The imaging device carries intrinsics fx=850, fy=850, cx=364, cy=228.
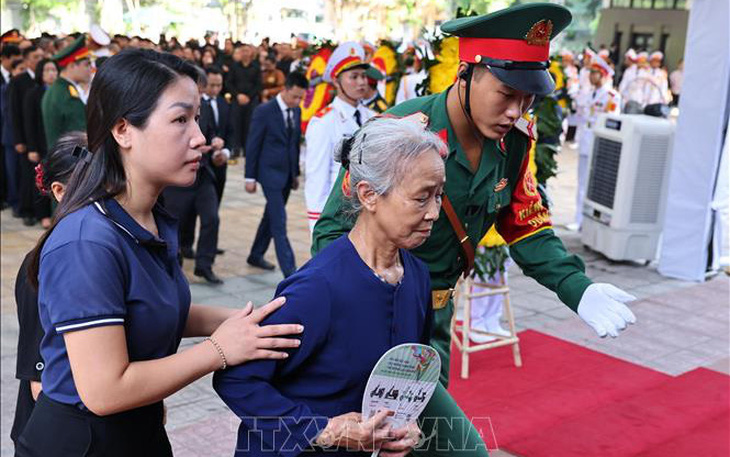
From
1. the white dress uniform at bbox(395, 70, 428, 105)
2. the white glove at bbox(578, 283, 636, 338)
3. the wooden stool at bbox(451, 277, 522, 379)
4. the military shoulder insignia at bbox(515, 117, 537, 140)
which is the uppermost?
the military shoulder insignia at bbox(515, 117, 537, 140)

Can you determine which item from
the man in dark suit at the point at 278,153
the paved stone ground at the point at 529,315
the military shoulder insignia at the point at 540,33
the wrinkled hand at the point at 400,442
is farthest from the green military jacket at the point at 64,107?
the wrinkled hand at the point at 400,442

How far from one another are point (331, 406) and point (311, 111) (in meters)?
6.57

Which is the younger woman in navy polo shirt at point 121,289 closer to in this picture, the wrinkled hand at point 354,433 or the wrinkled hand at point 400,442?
the wrinkled hand at point 354,433

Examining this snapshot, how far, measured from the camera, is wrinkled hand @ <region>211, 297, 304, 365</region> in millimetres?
1851

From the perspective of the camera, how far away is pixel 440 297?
2.80 m

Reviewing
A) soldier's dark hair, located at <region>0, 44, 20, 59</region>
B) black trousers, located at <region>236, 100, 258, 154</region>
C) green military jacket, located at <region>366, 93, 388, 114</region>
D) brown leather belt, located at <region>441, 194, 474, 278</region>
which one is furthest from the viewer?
black trousers, located at <region>236, 100, 258, 154</region>

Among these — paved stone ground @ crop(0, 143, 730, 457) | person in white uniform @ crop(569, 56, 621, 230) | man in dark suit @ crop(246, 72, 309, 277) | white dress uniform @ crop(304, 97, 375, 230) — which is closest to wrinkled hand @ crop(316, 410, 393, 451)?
paved stone ground @ crop(0, 143, 730, 457)

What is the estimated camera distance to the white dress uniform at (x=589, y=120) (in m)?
9.73

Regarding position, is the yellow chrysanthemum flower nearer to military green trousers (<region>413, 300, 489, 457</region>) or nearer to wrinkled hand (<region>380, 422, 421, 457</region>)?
military green trousers (<region>413, 300, 489, 457</region>)

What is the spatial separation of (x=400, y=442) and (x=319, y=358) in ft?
0.91

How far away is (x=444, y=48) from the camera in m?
5.43

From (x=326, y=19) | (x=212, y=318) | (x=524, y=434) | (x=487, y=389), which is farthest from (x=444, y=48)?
(x=326, y=19)

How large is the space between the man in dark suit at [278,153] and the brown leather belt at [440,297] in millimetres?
4308

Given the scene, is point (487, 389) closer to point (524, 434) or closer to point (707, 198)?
point (524, 434)
